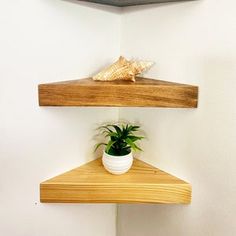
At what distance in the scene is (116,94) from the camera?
68cm

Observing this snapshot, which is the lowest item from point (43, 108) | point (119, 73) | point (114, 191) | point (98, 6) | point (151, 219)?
point (151, 219)

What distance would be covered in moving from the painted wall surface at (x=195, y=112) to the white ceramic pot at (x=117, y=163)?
0.33 ft

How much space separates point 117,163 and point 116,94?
218mm

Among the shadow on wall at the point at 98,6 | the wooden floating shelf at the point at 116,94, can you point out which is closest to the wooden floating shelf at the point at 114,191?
the wooden floating shelf at the point at 116,94

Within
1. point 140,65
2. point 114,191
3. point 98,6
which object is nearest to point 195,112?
point 140,65

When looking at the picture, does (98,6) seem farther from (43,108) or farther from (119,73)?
(43,108)

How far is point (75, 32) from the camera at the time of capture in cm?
73

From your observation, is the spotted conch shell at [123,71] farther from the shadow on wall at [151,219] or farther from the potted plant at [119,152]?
the shadow on wall at [151,219]

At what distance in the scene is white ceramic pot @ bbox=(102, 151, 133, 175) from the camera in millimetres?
766

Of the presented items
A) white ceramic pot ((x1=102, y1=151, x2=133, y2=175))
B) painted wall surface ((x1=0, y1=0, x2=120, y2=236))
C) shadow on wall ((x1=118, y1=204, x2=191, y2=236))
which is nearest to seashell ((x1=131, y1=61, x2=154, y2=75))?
painted wall surface ((x1=0, y1=0, x2=120, y2=236))

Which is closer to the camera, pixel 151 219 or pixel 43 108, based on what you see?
pixel 43 108
